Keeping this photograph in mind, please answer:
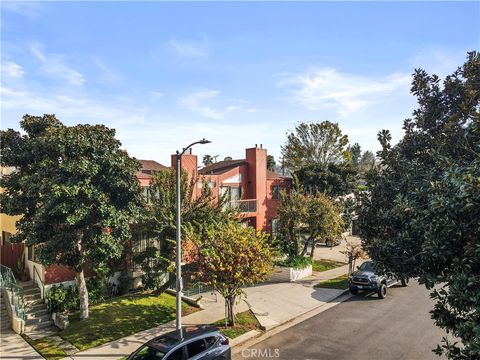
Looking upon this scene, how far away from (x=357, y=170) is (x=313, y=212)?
12.2 metres

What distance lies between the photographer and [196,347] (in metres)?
11.6

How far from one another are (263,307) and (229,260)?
542 centimetres

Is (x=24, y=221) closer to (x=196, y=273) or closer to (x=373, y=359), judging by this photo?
(x=196, y=273)

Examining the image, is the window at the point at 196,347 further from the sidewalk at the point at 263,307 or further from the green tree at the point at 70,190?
the green tree at the point at 70,190

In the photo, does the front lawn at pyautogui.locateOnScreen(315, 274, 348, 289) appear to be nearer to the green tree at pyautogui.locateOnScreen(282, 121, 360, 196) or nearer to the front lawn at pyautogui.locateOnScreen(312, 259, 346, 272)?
the front lawn at pyautogui.locateOnScreen(312, 259, 346, 272)

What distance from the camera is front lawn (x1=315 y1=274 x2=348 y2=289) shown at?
75.7 ft

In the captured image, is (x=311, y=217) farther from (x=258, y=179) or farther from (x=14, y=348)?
(x=14, y=348)

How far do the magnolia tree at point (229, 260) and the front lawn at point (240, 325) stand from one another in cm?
39

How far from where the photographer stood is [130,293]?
20.3 metres

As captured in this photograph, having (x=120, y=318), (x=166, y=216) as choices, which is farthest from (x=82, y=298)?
(x=166, y=216)

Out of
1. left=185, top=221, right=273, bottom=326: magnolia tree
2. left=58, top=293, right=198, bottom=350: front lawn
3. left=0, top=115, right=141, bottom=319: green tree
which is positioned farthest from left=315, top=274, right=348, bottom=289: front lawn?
left=0, top=115, right=141, bottom=319: green tree

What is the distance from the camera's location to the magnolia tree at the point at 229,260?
15.2 metres

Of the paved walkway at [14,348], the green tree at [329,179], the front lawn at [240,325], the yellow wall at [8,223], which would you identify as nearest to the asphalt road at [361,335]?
the front lawn at [240,325]

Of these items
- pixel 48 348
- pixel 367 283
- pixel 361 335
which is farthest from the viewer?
pixel 367 283
